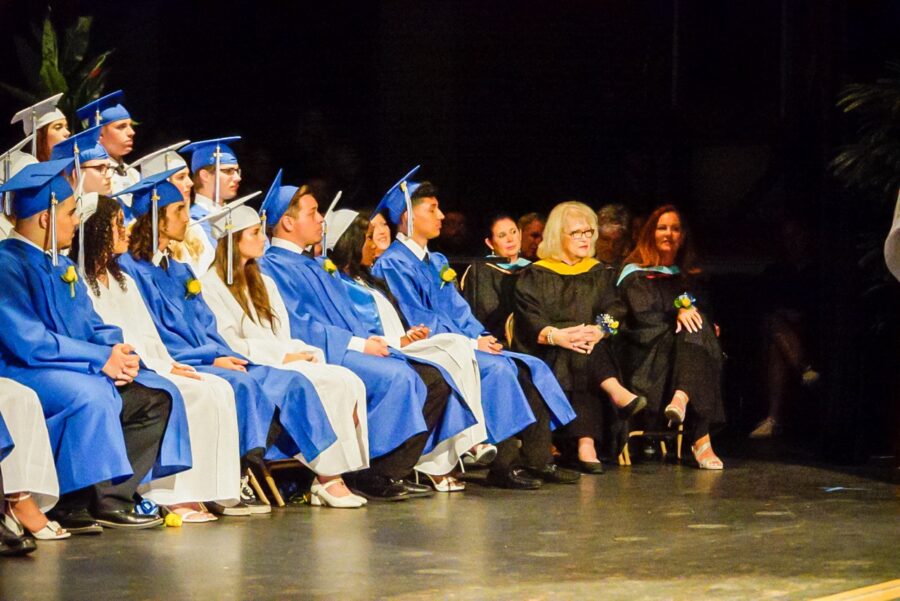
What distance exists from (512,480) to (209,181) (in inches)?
77.4

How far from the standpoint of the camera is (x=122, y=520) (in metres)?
5.80

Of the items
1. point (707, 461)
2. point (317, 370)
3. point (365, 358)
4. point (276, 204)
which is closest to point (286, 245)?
Result: point (276, 204)

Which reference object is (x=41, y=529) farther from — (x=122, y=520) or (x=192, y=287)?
(x=192, y=287)

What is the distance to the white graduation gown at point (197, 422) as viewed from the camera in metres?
5.95

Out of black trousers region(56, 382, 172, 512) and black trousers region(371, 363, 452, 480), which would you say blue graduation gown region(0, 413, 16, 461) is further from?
black trousers region(371, 363, 452, 480)

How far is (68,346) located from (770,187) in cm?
513

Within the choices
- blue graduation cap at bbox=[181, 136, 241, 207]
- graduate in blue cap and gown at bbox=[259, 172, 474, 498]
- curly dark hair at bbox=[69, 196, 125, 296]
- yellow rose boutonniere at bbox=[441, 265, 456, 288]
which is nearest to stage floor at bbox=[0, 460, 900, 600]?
graduate in blue cap and gown at bbox=[259, 172, 474, 498]

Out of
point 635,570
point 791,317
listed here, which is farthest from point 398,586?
point 791,317

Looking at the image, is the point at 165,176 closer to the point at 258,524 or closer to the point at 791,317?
the point at 258,524

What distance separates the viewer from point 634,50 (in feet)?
32.0

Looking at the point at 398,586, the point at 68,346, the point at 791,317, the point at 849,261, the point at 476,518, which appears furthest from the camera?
the point at 791,317

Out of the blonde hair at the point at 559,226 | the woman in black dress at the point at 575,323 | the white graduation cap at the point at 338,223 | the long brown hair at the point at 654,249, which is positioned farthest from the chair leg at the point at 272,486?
the long brown hair at the point at 654,249

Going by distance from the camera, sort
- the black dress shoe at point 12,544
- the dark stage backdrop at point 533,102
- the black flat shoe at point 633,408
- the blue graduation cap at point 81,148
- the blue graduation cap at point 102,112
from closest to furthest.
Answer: the black dress shoe at point 12,544, the blue graduation cap at point 81,148, the blue graduation cap at point 102,112, the black flat shoe at point 633,408, the dark stage backdrop at point 533,102

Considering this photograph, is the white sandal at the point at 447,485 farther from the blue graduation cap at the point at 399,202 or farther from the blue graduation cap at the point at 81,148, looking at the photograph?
the blue graduation cap at the point at 81,148
